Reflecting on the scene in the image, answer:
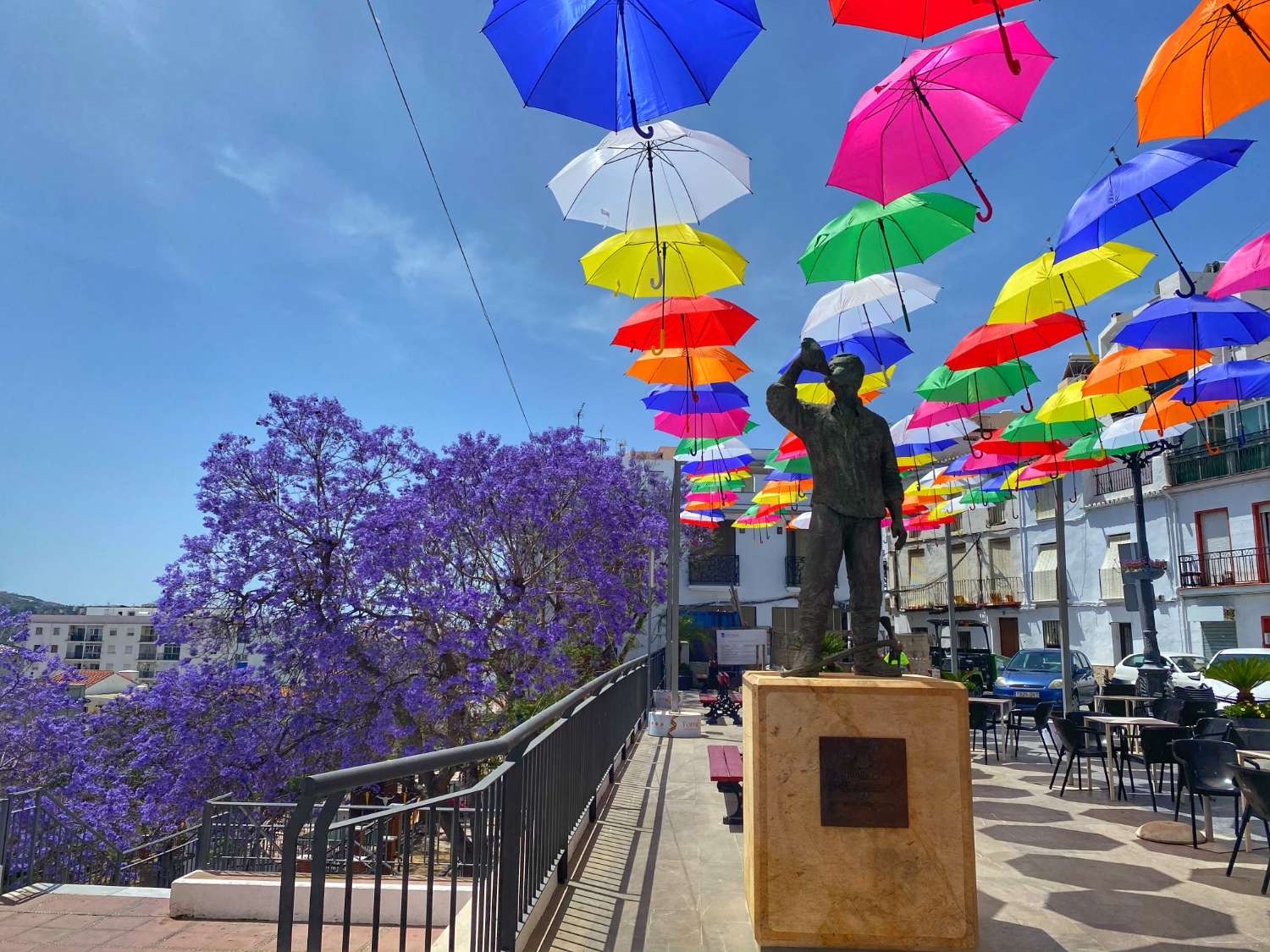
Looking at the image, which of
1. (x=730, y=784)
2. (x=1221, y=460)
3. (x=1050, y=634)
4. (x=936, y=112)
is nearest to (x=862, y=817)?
(x=730, y=784)

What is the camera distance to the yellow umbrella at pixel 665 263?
883 centimetres

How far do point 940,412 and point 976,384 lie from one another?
1.71m

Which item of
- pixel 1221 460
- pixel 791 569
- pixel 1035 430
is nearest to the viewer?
pixel 1035 430

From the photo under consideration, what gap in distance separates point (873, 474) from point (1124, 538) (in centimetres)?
2409

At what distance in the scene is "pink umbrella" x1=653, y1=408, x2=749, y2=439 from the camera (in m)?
13.2

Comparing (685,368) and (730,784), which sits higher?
(685,368)

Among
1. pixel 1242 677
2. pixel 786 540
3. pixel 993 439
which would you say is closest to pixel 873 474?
pixel 1242 677

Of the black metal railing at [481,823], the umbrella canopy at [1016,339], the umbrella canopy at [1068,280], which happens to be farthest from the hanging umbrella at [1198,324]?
the black metal railing at [481,823]

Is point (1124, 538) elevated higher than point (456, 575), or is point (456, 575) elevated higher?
point (1124, 538)

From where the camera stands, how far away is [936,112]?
6074mm

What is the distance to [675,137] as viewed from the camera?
789 centimetres

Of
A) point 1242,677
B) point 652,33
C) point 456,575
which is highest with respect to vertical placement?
point 652,33

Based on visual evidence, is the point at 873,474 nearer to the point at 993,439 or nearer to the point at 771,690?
the point at 771,690

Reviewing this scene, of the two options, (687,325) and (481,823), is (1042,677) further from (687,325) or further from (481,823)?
(481,823)
